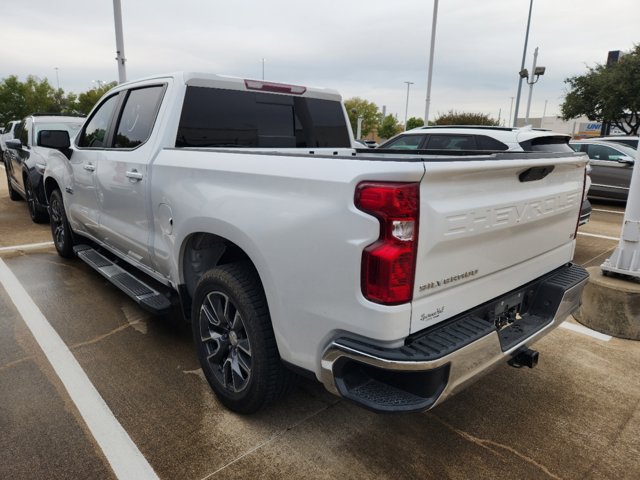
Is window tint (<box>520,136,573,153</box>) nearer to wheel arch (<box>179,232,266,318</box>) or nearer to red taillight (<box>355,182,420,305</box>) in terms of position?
wheel arch (<box>179,232,266,318</box>)

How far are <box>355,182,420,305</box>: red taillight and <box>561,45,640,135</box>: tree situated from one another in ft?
97.0

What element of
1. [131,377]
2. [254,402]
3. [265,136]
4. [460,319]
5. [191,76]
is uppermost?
[191,76]

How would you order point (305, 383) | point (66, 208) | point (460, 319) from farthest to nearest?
1. point (66, 208)
2. point (305, 383)
3. point (460, 319)

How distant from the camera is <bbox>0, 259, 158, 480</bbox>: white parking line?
2344mm

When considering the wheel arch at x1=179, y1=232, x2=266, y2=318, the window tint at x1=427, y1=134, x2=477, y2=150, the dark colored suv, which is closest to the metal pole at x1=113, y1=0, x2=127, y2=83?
the dark colored suv

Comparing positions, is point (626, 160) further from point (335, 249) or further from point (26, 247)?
point (26, 247)

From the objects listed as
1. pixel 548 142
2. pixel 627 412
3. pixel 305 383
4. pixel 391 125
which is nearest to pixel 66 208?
→ pixel 305 383

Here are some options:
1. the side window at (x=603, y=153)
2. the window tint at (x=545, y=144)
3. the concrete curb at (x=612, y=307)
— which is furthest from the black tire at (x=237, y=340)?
the side window at (x=603, y=153)

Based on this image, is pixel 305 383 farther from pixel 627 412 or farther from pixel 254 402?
pixel 627 412

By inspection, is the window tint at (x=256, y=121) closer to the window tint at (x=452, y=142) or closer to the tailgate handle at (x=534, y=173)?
the tailgate handle at (x=534, y=173)

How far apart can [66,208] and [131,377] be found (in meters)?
2.85

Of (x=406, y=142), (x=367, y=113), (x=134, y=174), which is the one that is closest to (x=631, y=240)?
(x=134, y=174)

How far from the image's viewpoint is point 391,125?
242 feet

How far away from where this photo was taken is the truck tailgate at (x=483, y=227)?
192 cm
